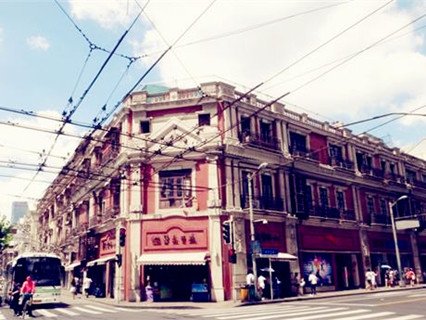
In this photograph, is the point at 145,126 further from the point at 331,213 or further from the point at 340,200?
the point at 340,200

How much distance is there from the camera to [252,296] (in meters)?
21.9

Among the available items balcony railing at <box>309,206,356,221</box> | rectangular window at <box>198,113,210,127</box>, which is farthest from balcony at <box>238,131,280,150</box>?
balcony railing at <box>309,206,356,221</box>

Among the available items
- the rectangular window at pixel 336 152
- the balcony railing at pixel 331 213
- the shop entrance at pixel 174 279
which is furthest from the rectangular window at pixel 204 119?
the rectangular window at pixel 336 152

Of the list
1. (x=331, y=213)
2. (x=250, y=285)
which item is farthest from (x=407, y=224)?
(x=250, y=285)

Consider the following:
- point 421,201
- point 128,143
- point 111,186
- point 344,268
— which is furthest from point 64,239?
point 421,201

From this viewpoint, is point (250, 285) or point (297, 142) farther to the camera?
point (297, 142)

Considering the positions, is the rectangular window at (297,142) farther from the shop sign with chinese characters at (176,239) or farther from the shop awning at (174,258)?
the shop awning at (174,258)

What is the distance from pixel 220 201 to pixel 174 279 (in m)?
5.48

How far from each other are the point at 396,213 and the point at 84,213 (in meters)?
29.2

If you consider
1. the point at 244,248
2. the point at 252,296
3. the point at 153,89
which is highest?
the point at 153,89

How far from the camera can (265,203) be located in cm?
2605

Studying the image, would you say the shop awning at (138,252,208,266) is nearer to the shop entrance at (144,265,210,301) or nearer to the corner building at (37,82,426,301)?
the corner building at (37,82,426,301)

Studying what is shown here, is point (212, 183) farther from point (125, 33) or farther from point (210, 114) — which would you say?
point (125, 33)

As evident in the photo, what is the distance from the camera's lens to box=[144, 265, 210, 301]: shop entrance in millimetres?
23469
